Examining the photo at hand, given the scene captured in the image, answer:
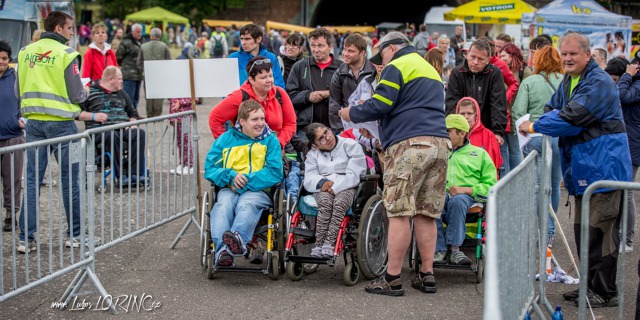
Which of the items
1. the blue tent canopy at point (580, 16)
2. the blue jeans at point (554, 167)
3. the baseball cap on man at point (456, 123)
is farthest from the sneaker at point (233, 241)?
the blue tent canopy at point (580, 16)

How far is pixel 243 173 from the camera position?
21.5 ft

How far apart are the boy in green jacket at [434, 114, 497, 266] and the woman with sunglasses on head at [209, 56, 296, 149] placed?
4.59 feet

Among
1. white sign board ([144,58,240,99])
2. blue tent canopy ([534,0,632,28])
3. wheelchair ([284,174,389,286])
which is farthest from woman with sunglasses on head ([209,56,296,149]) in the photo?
blue tent canopy ([534,0,632,28])

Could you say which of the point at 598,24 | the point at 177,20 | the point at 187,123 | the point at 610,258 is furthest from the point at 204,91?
the point at 177,20

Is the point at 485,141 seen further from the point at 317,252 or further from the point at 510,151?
the point at 317,252

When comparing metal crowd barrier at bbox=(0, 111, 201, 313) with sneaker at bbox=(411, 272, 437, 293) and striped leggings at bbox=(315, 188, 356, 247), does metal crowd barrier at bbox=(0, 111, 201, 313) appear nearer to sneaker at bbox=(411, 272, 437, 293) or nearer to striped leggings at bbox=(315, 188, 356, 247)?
striped leggings at bbox=(315, 188, 356, 247)

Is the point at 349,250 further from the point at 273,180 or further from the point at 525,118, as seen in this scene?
the point at 525,118

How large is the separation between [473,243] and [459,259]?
0.64 feet

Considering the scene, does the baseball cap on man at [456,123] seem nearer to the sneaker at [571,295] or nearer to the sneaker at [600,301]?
the sneaker at [571,295]

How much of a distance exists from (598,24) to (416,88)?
1527cm

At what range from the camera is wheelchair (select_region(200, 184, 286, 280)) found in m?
6.23

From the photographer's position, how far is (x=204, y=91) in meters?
7.81

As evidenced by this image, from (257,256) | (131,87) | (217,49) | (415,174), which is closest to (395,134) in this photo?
(415,174)

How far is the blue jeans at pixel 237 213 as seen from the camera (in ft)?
20.4
